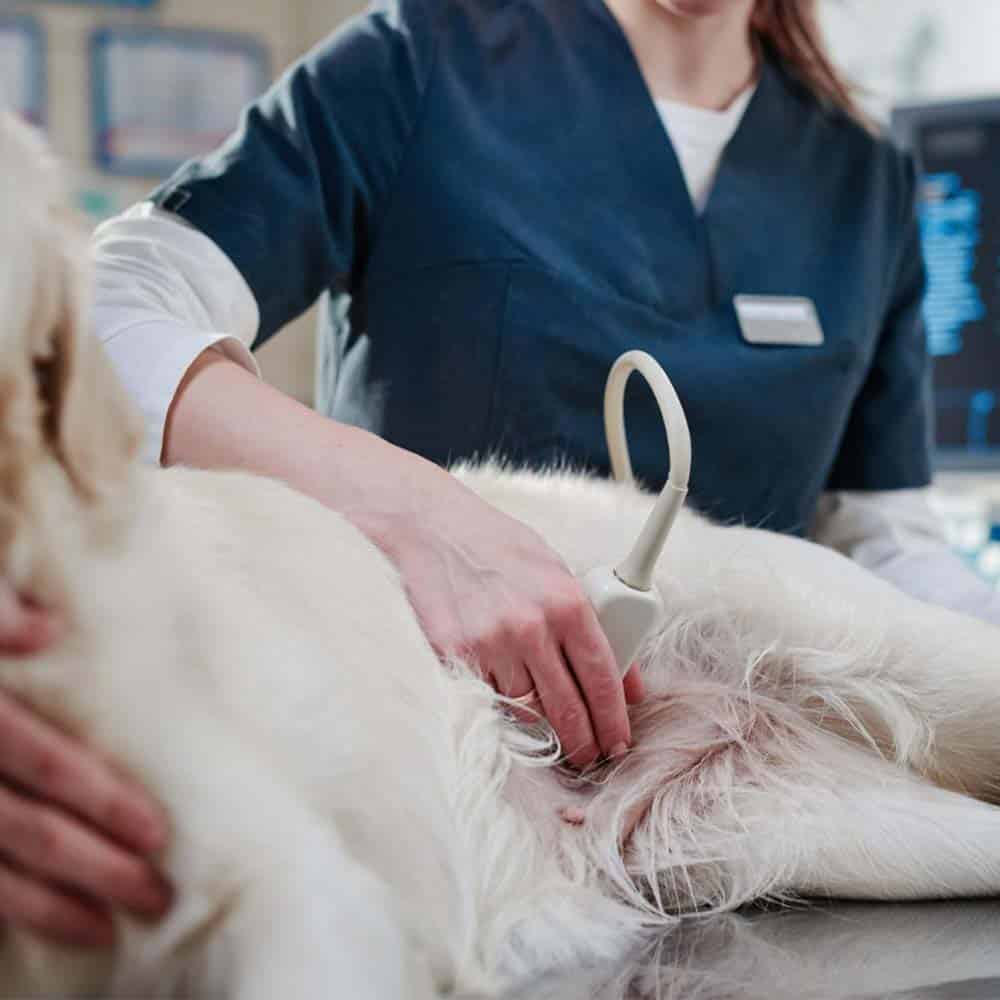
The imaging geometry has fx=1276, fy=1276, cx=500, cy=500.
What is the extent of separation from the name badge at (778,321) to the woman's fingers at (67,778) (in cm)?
83

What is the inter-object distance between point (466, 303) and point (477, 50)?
9.6 inches

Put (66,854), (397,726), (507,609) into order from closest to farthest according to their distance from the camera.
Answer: (66,854), (397,726), (507,609)

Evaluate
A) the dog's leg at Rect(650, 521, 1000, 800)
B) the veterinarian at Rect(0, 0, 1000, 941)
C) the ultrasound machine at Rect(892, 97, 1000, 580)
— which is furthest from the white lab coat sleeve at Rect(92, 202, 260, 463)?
the ultrasound machine at Rect(892, 97, 1000, 580)

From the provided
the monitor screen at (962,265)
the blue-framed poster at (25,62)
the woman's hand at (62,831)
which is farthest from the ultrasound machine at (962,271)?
the blue-framed poster at (25,62)

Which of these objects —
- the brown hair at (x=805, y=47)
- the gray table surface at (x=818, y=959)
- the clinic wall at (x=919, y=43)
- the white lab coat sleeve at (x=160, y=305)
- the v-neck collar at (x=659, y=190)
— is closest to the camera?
the gray table surface at (x=818, y=959)

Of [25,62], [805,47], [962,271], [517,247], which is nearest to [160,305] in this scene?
[517,247]

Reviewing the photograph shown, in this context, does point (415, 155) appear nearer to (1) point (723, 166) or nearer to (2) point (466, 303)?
(2) point (466, 303)

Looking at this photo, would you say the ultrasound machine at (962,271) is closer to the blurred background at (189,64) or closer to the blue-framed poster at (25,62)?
the blurred background at (189,64)

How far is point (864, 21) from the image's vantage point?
2582 millimetres

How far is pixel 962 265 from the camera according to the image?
1885 mm

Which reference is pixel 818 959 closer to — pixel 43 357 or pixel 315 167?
pixel 43 357

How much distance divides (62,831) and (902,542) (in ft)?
3.41

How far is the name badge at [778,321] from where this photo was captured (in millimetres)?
1191

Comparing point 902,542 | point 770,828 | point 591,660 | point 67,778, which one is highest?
point 67,778
